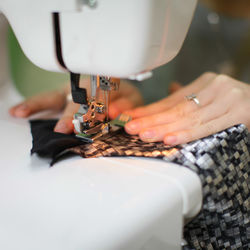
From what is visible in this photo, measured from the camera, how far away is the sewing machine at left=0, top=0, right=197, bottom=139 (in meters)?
0.54

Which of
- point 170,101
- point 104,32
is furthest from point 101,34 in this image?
point 170,101

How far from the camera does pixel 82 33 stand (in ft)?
1.89

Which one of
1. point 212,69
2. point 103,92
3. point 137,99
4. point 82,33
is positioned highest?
point 82,33

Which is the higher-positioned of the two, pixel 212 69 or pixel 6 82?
pixel 6 82

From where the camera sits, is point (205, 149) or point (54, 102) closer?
point (205, 149)

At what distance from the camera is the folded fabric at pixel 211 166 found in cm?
60

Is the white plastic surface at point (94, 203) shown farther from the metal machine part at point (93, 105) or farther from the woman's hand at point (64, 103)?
the woman's hand at point (64, 103)

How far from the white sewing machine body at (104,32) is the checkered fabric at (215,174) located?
0.16 m

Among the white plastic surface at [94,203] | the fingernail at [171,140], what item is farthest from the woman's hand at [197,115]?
the white plastic surface at [94,203]

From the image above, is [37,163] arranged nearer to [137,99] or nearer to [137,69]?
[137,69]

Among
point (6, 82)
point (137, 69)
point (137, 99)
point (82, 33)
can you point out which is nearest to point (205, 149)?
point (137, 69)

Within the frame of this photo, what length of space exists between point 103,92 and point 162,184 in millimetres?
255

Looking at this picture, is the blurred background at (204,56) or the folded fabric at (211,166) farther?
the blurred background at (204,56)

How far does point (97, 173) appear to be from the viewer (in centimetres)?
58
